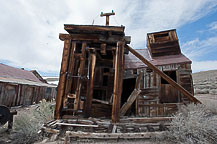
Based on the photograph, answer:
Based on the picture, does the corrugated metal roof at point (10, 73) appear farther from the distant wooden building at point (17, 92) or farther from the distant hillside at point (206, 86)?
the distant hillside at point (206, 86)

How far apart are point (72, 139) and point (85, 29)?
4.28 m

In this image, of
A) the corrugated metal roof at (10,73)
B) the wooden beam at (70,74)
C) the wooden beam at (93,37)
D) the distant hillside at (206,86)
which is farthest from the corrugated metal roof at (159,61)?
the corrugated metal roof at (10,73)

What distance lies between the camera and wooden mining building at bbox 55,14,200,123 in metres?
A: 5.41

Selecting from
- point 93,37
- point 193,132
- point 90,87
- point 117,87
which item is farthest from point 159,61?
point 193,132

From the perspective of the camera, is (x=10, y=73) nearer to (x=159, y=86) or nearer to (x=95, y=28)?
(x=95, y=28)

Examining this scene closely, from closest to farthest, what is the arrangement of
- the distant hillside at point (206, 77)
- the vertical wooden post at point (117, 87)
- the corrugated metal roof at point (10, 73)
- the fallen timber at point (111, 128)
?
1. the fallen timber at point (111, 128)
2. the vertical wooden post at point (117, 87)
3. the corrugated metal roof at point (10, 73)
4. the distant hillside at point (206, 77)

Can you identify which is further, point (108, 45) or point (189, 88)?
point (189, 88)

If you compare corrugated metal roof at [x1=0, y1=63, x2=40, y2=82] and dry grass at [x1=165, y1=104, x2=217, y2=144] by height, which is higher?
corrugated metal roof at [x1=0, y1=63, x2=40, y2=82]

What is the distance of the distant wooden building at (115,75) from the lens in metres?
5.42

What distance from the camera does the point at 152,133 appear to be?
→ 398cm

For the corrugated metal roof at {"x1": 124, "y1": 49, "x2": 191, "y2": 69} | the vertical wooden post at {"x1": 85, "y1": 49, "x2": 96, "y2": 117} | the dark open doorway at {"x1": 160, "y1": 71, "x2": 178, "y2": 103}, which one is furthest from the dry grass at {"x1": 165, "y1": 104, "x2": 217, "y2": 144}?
the corrugated metal roof at {"x1": 124, "y1": 49, "x2": 191, "y2": 69}

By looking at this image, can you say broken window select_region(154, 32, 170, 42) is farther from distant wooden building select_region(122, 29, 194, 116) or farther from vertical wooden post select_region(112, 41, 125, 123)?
vertical wooden post select_region(112, 41, 125, 123)

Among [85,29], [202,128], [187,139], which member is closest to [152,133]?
[187,139]

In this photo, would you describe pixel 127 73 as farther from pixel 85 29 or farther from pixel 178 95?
pixel 85 29
